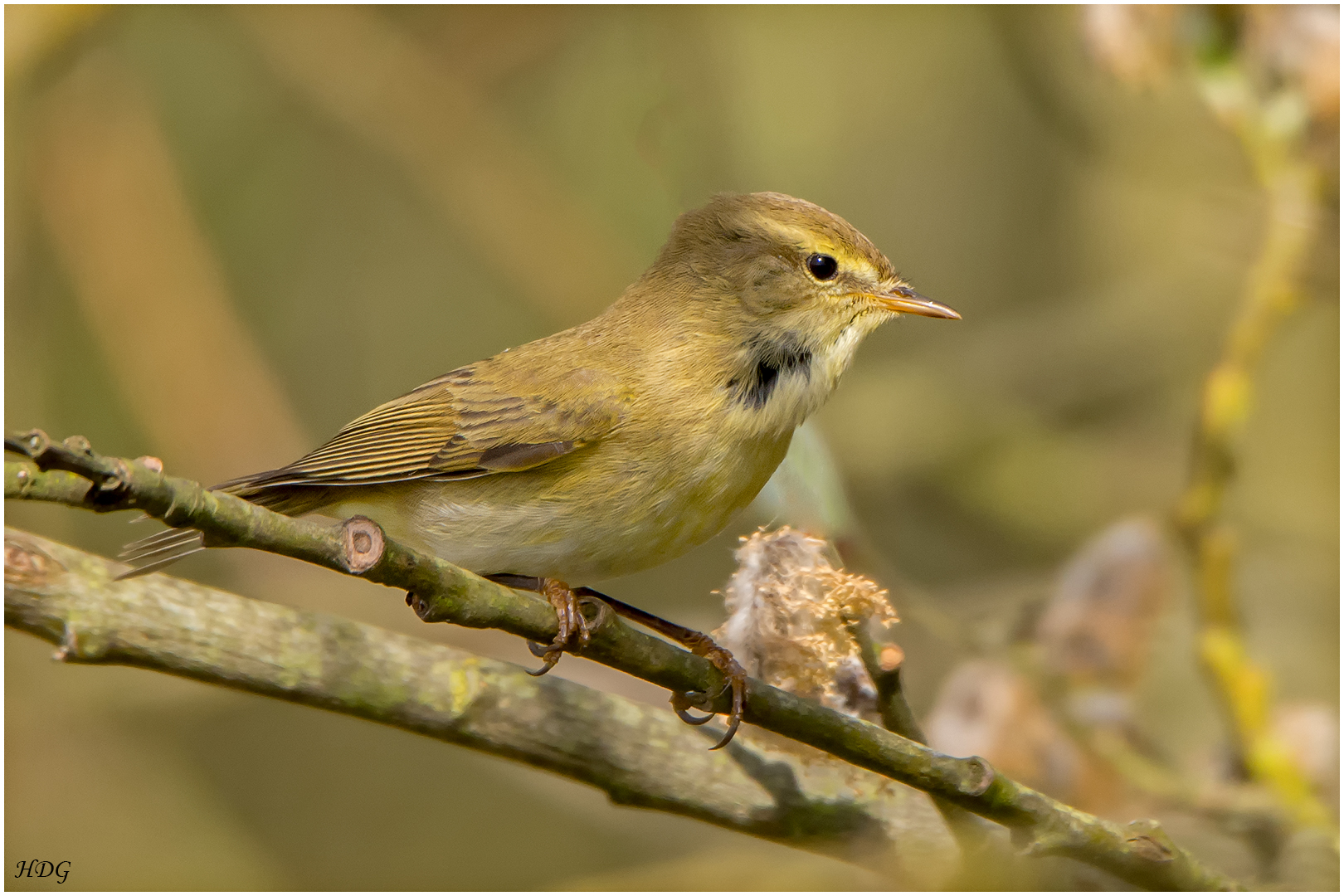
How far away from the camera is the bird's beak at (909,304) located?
3.11m

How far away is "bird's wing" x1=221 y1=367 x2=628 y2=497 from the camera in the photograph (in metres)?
3.01

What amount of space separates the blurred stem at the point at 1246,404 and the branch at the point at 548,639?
95cm

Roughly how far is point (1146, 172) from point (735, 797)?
4147 millimetres

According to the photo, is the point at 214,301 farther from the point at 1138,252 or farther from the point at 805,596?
the point at 1138,252

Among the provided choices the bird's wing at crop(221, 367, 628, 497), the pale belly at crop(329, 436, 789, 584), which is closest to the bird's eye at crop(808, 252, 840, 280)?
the pale belly at crop(329, 436, 789, 584)

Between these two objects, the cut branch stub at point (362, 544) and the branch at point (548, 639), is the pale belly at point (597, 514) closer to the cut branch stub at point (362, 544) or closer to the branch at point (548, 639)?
the branch at point (548, 639)

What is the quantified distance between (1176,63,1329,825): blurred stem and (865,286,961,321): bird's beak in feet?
2.96

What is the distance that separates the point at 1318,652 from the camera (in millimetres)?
4973

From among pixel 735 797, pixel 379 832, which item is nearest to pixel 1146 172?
pixel 735 797

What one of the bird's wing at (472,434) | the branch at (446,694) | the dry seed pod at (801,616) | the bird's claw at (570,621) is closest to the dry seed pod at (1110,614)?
the branch at (446,694)

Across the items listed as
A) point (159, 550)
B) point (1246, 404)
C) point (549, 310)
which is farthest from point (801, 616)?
point (549, 310)

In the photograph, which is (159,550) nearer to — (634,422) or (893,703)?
(634,422)

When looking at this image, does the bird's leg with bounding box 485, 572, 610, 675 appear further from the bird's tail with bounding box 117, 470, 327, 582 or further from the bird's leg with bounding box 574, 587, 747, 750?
the bird's tail with bounding box 117, 470, 327, 582

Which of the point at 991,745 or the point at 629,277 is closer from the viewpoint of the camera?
the point at 991,745
